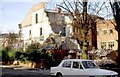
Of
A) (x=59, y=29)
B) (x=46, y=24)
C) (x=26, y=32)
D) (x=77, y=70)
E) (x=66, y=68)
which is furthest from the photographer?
(x=26, y=32)

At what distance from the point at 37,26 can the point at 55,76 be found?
140ft

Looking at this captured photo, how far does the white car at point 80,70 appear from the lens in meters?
17.4

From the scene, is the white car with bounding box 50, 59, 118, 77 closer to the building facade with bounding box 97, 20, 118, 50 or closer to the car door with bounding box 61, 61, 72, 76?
the car door with bounding box 61, 61, 72, 76

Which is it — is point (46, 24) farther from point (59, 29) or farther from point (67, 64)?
point (67, 64)

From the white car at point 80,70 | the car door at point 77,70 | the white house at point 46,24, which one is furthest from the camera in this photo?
the white house at point 46,24

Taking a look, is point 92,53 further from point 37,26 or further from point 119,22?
point 37,26

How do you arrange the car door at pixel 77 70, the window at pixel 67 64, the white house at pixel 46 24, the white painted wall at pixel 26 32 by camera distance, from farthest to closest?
the white painted wall at pixel 26 32 → the white house at pixel 46 24 → the window at pixel 67 64 → the car door at pixel 77 70

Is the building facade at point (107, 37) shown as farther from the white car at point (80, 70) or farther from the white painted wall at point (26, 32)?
the white car at point (80, 70)

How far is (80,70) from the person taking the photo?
1825 centimetres

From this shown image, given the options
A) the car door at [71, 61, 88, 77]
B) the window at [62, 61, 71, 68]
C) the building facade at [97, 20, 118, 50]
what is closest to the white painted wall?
the building facade at [97, 20, 118, 50]

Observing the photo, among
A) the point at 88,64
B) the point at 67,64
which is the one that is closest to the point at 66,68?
the point at 67,64

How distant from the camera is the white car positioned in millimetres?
17375

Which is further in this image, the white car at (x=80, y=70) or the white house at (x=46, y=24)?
the white house at (x=46, y=24)

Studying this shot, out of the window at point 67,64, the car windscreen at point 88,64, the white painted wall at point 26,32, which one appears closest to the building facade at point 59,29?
the white painted wall at point 26,32
